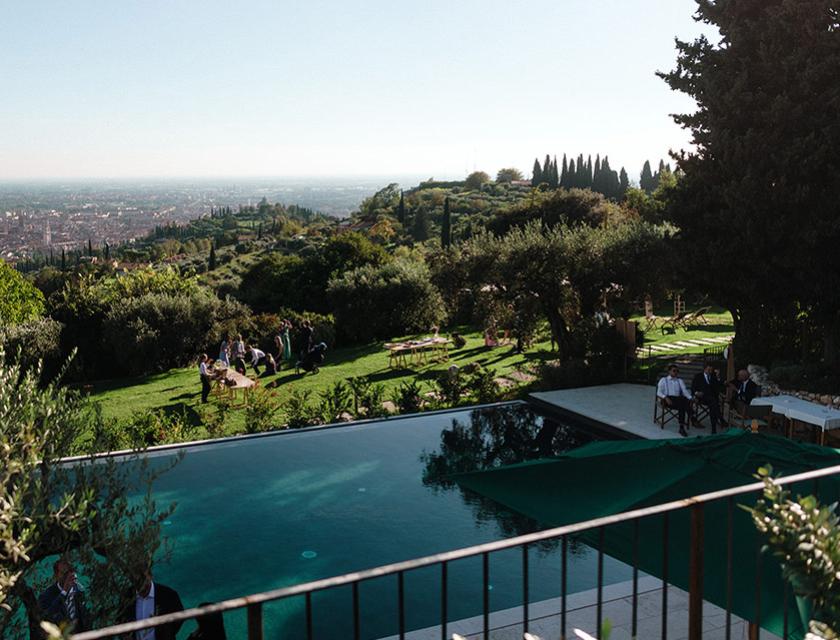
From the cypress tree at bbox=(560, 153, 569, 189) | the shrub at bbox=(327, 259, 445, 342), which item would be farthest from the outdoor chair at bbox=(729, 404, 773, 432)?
the cypress tree at bbox=(560, 153, 569, 189)

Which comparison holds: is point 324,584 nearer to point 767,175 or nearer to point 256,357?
point 767,175

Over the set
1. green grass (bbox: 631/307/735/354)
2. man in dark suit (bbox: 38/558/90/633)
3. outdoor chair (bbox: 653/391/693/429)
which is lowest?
green grass (bbox: 631/307/735/354)

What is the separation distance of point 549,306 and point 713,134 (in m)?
5.72

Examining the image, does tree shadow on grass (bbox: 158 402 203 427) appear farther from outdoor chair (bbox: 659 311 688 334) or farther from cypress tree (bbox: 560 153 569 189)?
cypress tree (bbox: 560 153 569 189)

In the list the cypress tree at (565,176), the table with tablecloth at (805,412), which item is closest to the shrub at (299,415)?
the table with tablecloth at (805,412)

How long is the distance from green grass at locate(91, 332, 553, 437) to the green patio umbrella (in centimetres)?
1055

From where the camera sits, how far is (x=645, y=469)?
5.92 m

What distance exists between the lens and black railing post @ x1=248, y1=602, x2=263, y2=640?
2.74 meters

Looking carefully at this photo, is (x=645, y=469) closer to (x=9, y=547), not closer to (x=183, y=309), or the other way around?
(x=9, y=547)

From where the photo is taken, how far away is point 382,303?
28656mm

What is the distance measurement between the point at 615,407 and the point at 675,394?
1885 mm

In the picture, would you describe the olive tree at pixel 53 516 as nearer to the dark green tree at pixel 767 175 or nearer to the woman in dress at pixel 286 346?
the dark green tree at pixel 767 175

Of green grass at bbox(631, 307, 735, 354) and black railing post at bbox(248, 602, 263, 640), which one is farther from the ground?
black railing post at bbox(248, 602, 263, 640)

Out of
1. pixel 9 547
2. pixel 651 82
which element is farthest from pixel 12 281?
pixel 9 547
